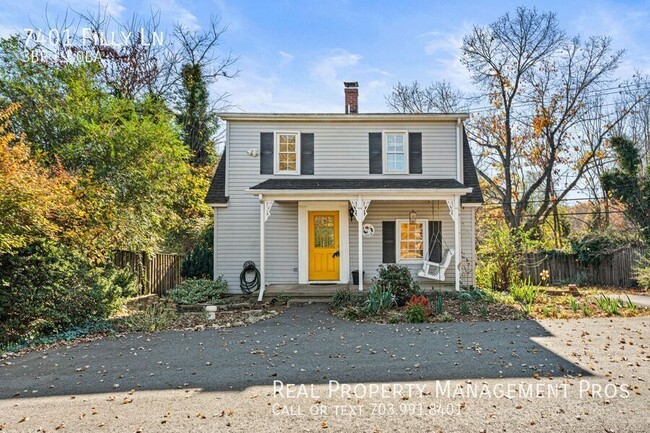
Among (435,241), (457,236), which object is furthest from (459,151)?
(457,236)

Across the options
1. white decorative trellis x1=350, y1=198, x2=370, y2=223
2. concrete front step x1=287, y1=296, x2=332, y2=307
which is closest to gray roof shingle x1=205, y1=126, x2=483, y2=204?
white decorative trellis x1=350, y1=198, x2=370, y2=223

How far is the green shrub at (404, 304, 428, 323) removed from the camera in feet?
26.9

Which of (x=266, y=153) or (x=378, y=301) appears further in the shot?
(x=266, y=153)

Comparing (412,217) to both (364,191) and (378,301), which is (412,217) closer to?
(364,191)

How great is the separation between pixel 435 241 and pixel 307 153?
15.7ft

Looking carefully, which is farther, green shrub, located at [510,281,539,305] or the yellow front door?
the yellow front door

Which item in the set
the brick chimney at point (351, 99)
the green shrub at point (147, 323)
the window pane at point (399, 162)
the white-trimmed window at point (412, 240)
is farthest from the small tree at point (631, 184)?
the green shrub at point (147, 323)

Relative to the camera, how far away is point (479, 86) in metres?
21.4

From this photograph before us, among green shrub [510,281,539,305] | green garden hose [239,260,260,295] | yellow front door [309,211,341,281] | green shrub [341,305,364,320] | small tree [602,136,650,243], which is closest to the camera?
green shrub [341,305,364,320]

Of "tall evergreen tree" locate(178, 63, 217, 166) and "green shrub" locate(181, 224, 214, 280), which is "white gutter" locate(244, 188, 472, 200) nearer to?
"green shrub" locate(181, 224, 214, 280)

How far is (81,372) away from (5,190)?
325 cm

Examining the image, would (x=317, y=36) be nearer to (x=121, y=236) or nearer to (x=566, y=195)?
(x=121, y=236)

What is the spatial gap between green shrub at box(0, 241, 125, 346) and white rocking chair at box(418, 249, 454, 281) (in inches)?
325

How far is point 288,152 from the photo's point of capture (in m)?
12.7
